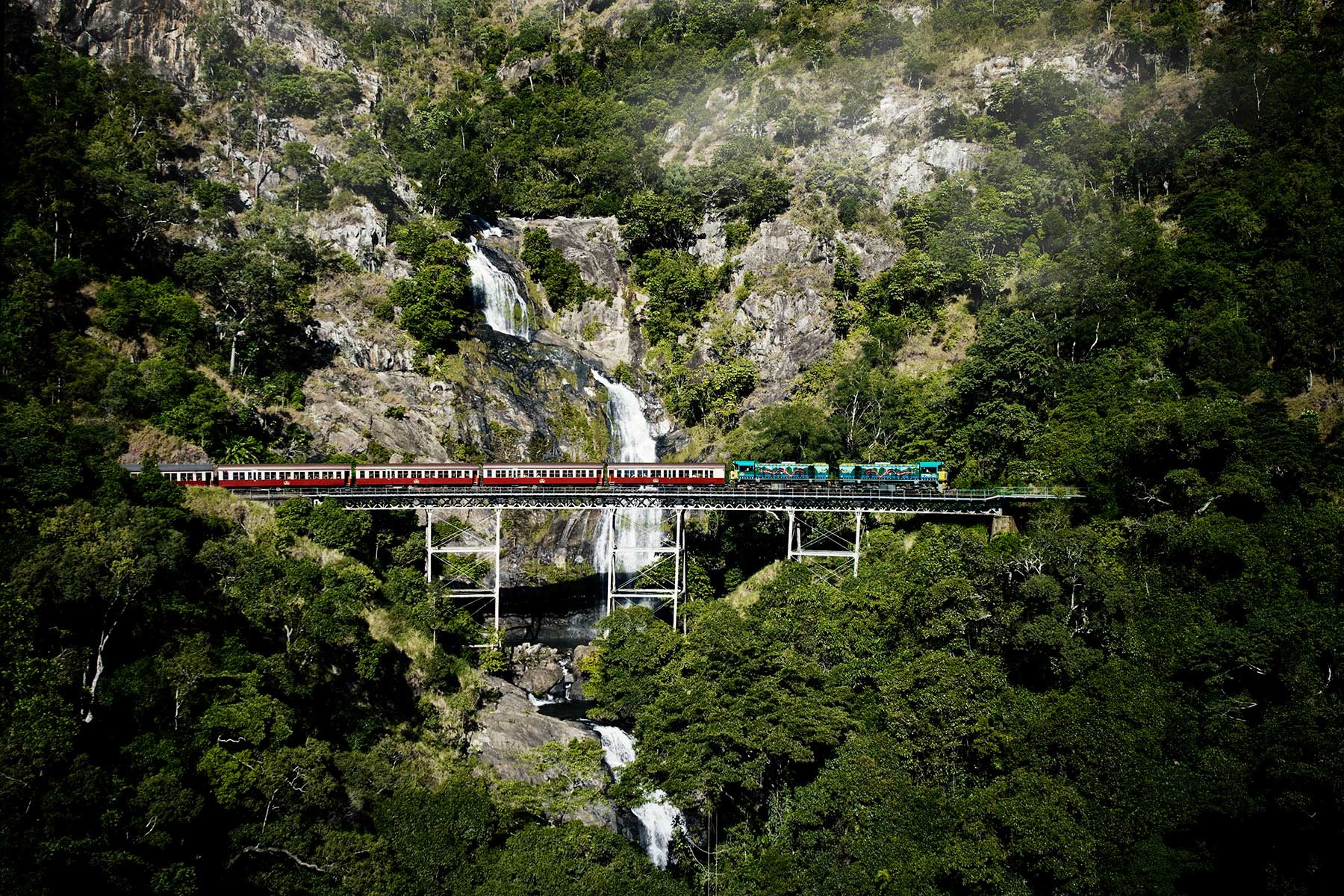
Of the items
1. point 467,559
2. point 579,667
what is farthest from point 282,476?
point 579,667


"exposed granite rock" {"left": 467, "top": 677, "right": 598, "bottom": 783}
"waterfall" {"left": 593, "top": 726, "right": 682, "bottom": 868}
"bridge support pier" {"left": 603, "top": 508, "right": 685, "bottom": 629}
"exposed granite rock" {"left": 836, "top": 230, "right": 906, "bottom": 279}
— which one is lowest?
"waterfall" {"left": 593, "top": 726, "right": 682, "bottom": 868}

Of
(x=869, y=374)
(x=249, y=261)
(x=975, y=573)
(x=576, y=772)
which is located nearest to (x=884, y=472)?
(x=869, y=374)

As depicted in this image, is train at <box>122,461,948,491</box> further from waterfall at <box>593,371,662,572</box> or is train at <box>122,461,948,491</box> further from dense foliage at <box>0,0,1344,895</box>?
waterfall at <box>593,371,662,572</box>

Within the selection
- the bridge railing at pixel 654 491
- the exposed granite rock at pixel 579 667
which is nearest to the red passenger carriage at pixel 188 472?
the bridge railing at pixel 654 491

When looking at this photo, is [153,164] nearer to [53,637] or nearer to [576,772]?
[53,637]

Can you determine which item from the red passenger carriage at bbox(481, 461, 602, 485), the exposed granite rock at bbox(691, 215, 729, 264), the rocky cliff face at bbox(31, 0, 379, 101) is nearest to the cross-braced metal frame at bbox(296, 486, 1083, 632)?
the red passenger carriage at bbox(481, 461, 602, 485)

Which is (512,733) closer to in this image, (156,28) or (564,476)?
(564,476)
